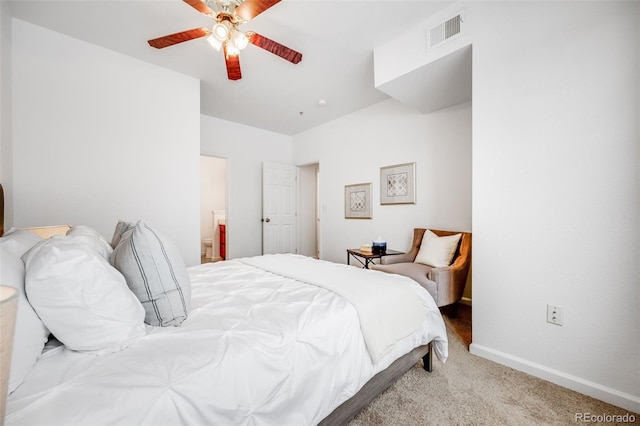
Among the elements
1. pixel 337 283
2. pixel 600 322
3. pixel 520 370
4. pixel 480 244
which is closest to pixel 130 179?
pixel 337 283

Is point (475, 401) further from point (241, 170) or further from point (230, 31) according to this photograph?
point (241, 170)

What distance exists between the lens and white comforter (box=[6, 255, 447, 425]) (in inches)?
26.5

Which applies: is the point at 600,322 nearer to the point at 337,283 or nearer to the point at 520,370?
the point at 520,370

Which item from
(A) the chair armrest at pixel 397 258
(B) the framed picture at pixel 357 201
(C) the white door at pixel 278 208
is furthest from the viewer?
(C) the white door at pixel 278 208

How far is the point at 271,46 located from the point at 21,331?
214 cm

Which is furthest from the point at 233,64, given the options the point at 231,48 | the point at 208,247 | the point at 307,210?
the point at 208,247

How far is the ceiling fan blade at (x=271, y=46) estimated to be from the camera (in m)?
1.98

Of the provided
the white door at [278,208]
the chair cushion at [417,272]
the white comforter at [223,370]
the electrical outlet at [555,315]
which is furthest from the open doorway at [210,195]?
the electrical outlet at [555,315]

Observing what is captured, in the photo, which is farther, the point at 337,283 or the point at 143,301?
the point at 337,283

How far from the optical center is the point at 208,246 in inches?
241

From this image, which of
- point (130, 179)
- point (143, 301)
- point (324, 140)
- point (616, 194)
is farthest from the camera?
point (324, 140)

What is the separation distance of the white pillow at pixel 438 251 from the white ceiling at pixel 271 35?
208 cm

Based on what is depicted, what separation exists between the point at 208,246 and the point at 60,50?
4354 mm

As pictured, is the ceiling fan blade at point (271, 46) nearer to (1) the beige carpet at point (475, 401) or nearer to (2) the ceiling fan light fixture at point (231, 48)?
(2) the ceiling fan light fixture at point (231, 48)
